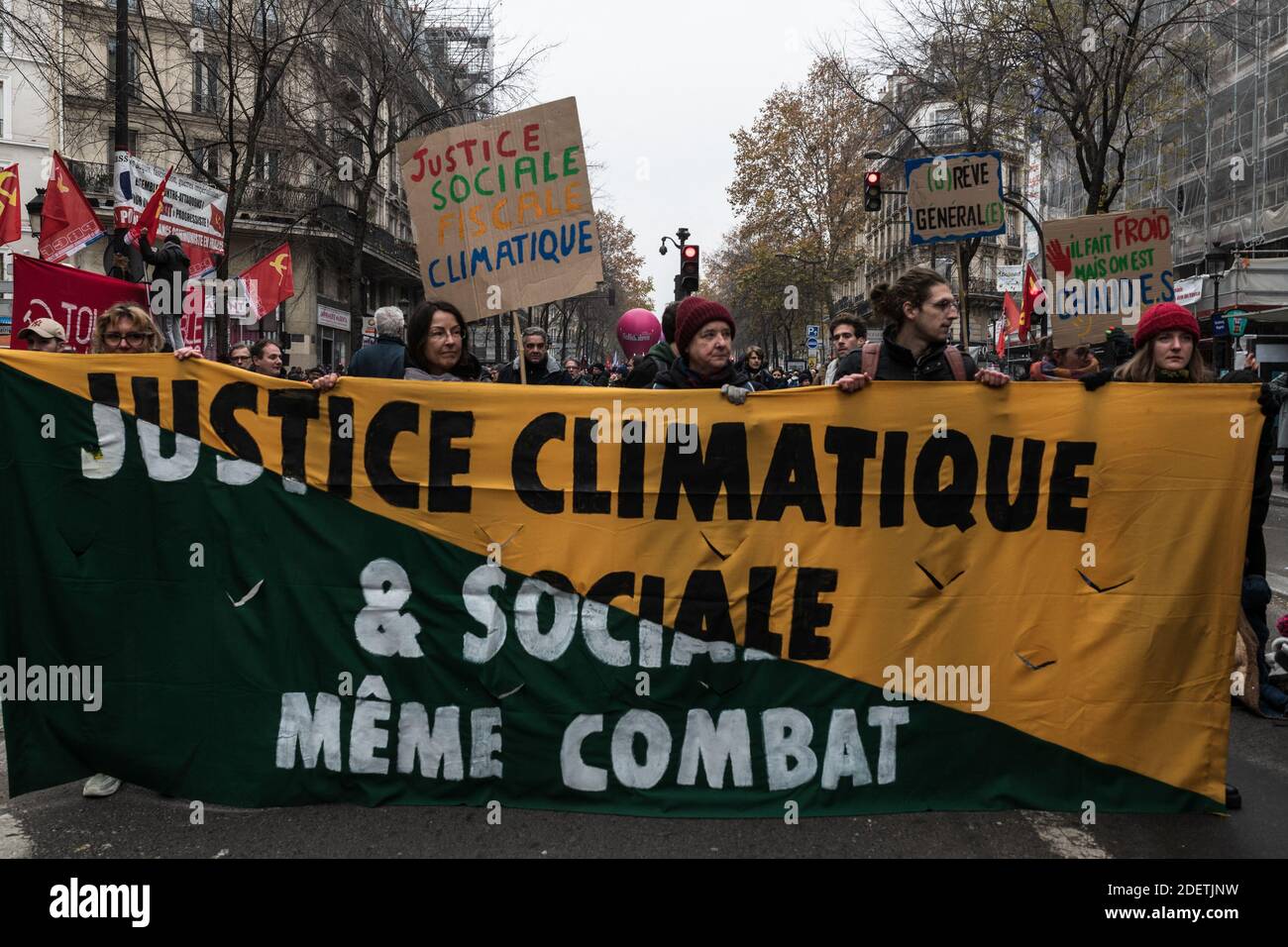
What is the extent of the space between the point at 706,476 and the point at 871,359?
1012 mm

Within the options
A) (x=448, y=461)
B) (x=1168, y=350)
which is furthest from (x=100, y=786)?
(x=1168, y=350)

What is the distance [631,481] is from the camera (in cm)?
400

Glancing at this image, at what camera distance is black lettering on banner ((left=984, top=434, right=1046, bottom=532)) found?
13.1 ft

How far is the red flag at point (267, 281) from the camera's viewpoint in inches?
617

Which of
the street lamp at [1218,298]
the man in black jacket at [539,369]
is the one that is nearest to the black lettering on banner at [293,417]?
the man in black jacket at [539,369]

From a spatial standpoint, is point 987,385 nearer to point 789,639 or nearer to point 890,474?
point 890,474

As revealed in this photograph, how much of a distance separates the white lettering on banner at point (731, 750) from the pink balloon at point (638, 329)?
9.60 m

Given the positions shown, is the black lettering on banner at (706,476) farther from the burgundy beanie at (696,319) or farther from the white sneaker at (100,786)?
the white sneaker at (100,786)
